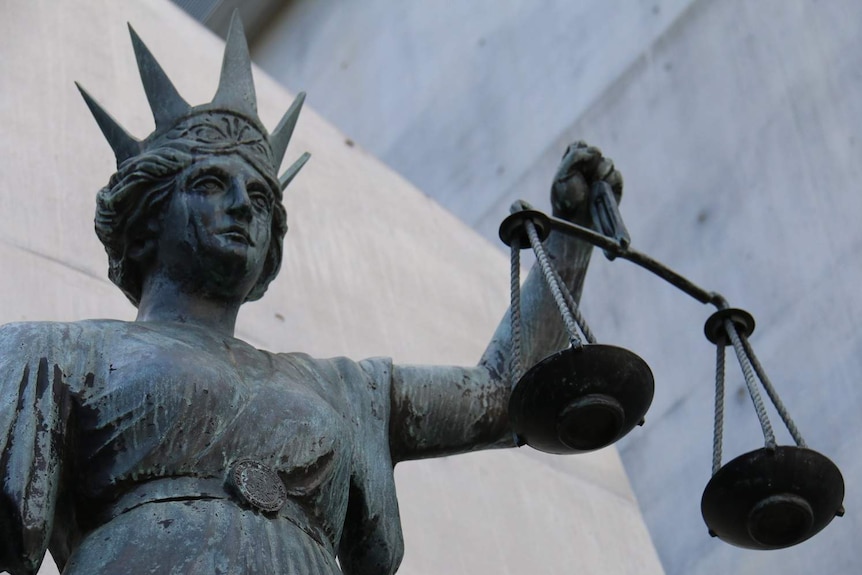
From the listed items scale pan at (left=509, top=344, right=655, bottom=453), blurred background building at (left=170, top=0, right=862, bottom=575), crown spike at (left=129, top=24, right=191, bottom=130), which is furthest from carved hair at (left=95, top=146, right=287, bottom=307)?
blurred background building at (left=170, top=0, right=862, bottom=575)

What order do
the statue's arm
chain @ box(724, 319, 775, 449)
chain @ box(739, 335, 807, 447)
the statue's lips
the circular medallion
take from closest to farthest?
the statue's arm < the circular medallion < the statue's lips < chain @ box(724, 319, 775, 449) < chain @ box(739, 335, 807, 447)

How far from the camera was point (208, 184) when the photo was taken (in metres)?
3.36

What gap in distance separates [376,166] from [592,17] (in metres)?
2.42

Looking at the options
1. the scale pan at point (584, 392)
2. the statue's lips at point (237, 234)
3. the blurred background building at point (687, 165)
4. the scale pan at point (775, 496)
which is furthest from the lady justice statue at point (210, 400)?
the blurred background building at point (687, 165)

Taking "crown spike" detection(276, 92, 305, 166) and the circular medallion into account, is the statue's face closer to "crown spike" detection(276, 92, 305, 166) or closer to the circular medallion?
"crown spike" detection(276, 92, 305, 166)

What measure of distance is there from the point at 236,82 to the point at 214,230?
0.44 meters

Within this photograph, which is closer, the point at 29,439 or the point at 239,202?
the point at 29,439

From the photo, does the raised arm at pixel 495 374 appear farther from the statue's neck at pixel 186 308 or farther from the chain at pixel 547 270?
the statue's neck at pixel 186 308

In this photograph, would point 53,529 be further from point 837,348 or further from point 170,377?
point 837,348

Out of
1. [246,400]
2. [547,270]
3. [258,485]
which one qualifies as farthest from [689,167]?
[258,485]

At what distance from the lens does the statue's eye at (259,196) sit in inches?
134

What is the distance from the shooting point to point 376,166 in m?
6.62

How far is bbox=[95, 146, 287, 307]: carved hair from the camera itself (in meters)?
3.38

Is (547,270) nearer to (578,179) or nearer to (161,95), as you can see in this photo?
(578,179)
